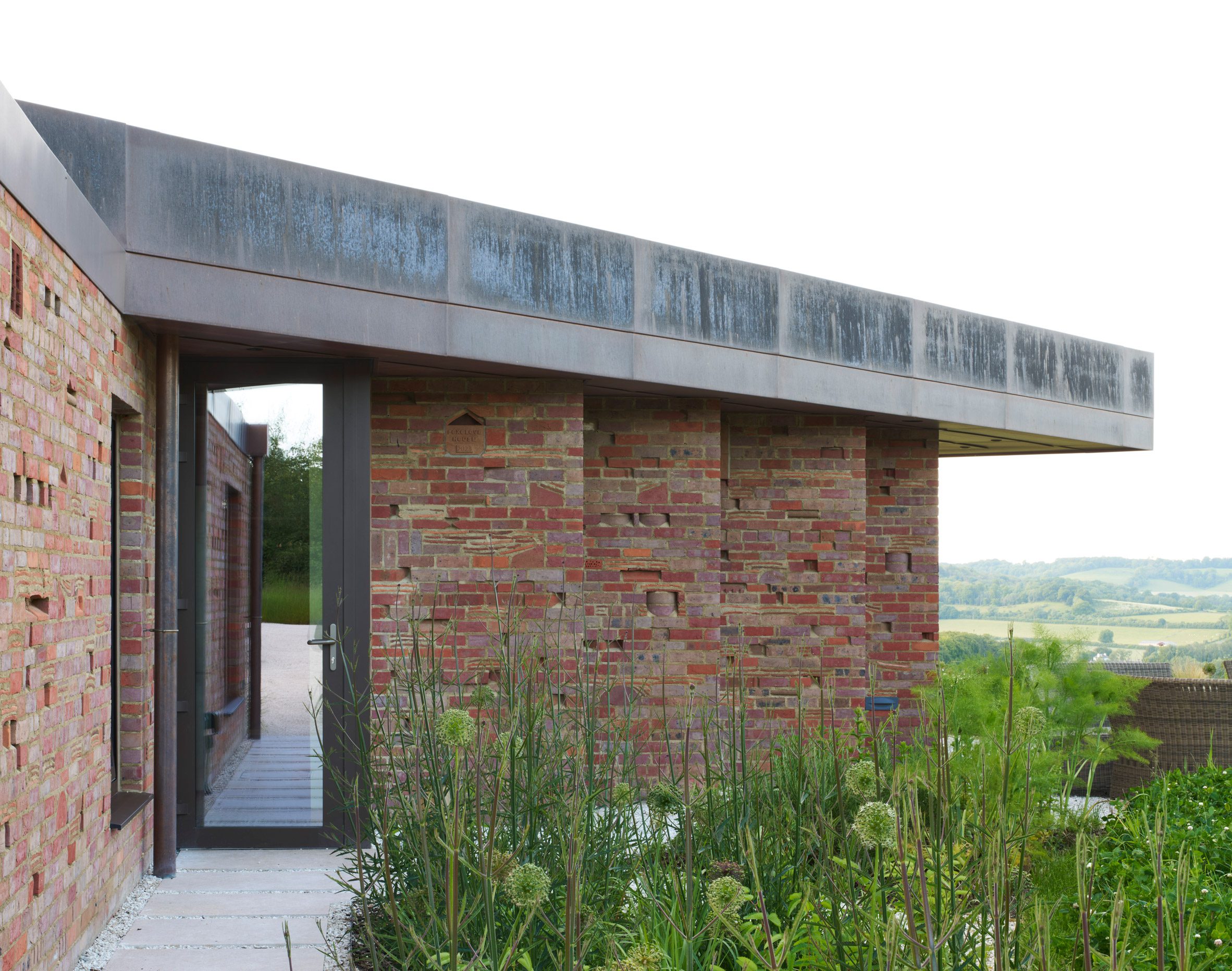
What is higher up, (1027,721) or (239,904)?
(1027,721)

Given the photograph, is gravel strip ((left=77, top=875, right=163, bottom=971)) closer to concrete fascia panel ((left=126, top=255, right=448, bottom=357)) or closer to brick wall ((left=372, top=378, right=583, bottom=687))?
brick wall ((left=372, top=378, right=583, bottom=687))

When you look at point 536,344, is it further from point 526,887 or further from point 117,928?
point 526,887

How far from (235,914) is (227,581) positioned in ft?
5.45

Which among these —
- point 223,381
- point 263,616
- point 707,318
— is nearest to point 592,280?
point 707,318

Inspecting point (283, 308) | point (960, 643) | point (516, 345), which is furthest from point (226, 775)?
point (960, 643)

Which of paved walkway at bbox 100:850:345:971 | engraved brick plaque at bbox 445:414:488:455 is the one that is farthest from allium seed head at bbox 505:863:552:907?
engraved brick plaque at bbox 445:414:488:455

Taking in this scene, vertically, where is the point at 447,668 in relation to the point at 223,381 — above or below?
below

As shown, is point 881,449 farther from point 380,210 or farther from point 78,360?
point 78,360

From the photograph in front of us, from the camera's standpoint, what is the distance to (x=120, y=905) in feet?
13.8

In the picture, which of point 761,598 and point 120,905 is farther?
point 761,598

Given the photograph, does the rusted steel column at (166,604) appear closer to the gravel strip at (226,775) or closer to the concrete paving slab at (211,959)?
the gravel strip at (226,775)

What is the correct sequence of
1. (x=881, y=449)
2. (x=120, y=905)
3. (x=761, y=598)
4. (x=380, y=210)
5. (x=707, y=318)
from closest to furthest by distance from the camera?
(x=120, y=905) → (x=380, y=210) → (x=707, y=318) → (x=761, y=598) → (x=881, y=449)

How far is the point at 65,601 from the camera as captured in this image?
3637 mm

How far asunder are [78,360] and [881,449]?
220 inches
